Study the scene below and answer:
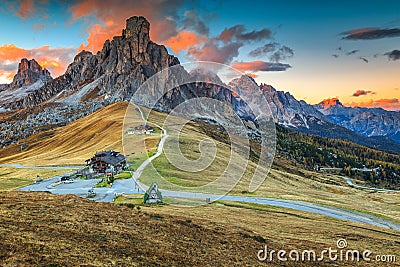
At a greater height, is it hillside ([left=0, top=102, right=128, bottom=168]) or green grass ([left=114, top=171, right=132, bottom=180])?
hillside ([left=0, top=102, right=128, bottom=168])

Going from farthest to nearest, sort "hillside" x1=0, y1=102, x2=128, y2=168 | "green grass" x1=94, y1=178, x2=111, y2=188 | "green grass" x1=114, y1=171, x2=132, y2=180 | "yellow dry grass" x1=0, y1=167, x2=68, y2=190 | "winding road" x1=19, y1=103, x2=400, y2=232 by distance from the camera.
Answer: "hillside" x1=0, y1=102, x2=128, y2=168 → "yellow dry grass" x1=0, y1=167, x2=68, y2=190 → "green grass" x1=114, y1=171, x2=132, y2=180 → "green grass" x1=94, y1=178, x2=111, y2=188 → "winding road" x1=19, y1=103, x2=400, y2=232

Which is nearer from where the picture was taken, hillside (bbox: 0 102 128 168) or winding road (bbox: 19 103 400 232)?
winding road (bbox: 19 103 400 232)

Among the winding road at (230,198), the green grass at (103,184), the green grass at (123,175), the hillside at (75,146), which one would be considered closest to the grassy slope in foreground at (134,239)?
the winding road at (230,198)

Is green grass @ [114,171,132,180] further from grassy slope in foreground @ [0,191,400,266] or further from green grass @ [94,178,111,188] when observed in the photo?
grassy slope in foreground @ [0,191,400,266]

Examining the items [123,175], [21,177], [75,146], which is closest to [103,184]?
[123,175]

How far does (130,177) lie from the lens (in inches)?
3108

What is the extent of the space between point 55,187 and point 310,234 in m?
57.0

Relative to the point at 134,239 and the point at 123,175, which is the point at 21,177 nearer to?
the point at 123,175

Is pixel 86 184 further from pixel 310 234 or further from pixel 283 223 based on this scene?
pixel 310 234

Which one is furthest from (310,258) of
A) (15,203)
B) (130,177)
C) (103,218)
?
(130,177)

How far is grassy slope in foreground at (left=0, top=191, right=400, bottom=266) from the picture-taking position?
62.8 feet

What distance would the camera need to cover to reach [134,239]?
2434 cm

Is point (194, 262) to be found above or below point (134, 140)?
below

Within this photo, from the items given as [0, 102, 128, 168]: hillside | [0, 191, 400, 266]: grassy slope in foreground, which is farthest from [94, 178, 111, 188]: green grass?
[0, 102, 128, 168]: hillside
